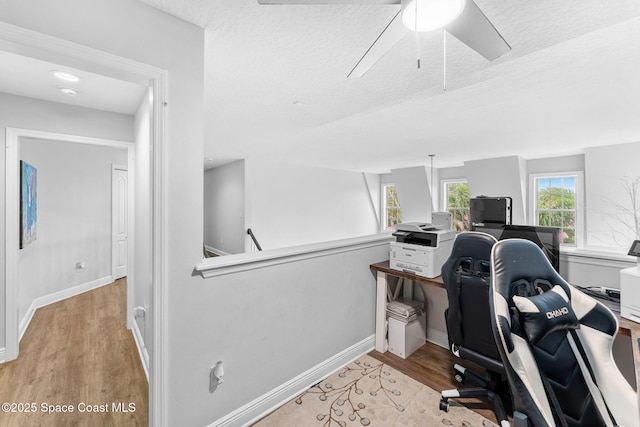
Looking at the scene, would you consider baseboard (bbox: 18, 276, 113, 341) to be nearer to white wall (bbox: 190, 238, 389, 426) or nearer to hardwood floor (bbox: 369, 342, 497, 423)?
white wall (bbox: 190, 238, 389, 426)

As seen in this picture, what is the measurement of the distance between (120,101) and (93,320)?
97.5 inches

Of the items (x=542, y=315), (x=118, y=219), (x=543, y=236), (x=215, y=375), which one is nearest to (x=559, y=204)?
(x=543, y=236)

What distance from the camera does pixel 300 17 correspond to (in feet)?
4.62

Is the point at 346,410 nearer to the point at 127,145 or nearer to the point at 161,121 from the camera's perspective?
the point at 161,121

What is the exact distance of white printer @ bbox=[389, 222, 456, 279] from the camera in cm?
214

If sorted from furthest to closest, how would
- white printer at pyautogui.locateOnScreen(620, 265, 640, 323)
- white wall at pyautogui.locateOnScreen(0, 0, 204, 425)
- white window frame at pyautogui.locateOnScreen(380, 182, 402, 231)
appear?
white window frame at pyautogui.locateOnScreen(380, 182, 402, 231) → white printer at pyautogui.locateOnScreen(620, 265, 640, 323) → white wall at pyautogui.locateOnScreen(0, 0, 204, 425)

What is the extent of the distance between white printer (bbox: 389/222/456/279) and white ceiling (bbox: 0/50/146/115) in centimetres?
245

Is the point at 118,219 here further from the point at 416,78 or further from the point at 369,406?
the point at 416,78

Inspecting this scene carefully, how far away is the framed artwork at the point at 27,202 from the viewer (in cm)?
263

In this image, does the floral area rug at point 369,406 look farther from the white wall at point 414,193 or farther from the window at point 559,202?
the white wall at point 414,193

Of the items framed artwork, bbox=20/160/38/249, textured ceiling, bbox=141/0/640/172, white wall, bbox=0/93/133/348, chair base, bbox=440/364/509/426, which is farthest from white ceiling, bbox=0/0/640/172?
chair base, bbox=440/364/509/426

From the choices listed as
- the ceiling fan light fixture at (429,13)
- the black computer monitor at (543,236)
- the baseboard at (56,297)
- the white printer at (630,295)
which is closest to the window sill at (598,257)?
the black computer monitor at (543,236)

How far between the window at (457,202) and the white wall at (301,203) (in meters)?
2.45

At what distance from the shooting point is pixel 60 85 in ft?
7.06
